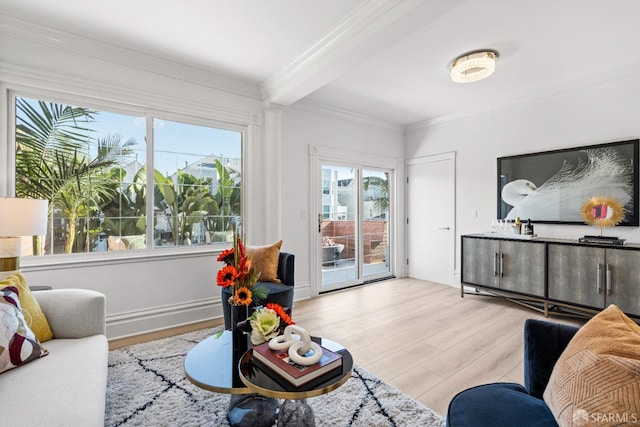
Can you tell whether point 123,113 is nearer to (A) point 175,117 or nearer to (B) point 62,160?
(A) point 175,117

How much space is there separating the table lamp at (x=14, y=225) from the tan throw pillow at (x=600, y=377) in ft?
9.69

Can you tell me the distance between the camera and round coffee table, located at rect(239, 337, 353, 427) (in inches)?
47.5

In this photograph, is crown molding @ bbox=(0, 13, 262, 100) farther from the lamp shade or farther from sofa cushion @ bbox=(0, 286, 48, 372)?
sofa cushion @ bbox=(0, 286, 48, 372)

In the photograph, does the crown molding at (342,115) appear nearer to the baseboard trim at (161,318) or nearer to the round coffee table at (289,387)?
the baseboard trim at (161,318)

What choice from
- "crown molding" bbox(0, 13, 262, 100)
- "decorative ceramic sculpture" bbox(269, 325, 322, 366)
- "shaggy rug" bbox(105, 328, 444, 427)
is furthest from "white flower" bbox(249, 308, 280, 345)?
"crown molding" bbox(0, 13, 262, 100)

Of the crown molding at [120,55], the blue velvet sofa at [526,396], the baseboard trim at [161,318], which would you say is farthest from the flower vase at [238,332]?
the crown molding at [120,55]

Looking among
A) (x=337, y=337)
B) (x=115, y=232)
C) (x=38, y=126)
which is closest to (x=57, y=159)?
(x=38, y=126)

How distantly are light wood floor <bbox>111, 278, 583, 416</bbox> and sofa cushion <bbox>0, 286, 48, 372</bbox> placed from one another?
1323mm

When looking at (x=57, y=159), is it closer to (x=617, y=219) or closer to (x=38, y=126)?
(x=38, y=126)

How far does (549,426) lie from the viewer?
1025 millimetres

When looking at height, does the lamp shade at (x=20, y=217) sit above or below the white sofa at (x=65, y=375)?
above

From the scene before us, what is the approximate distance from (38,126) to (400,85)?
3508 millimetres

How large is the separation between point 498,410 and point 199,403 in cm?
156

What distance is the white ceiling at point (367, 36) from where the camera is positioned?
7.25 feet
